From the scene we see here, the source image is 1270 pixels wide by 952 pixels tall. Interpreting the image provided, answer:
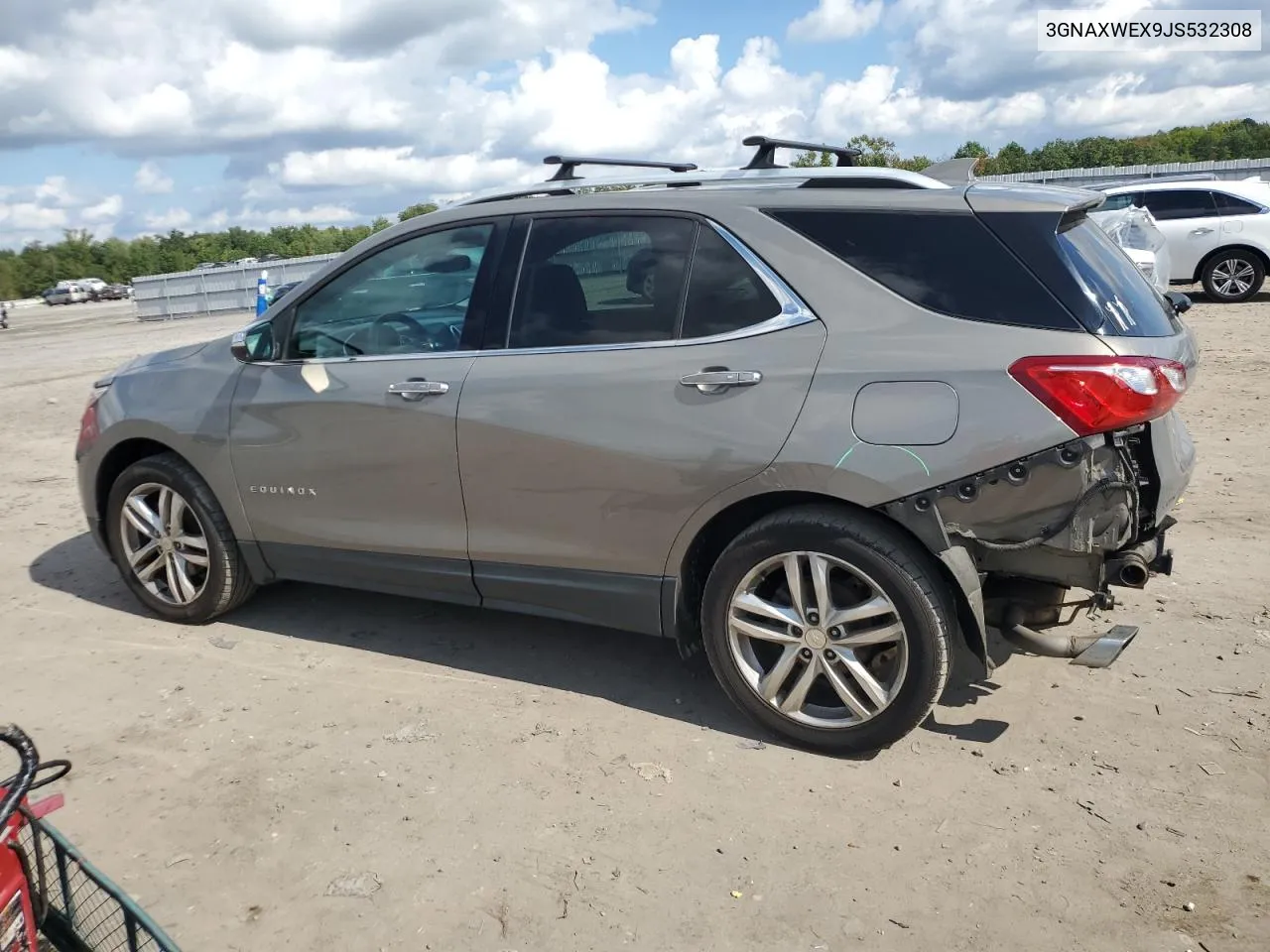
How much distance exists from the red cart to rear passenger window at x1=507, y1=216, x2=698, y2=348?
218 cm

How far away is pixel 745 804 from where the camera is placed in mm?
3398

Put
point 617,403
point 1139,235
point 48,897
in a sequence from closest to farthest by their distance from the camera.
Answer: point 48,897, point 617,403, point 1139,235

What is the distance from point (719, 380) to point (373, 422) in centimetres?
147

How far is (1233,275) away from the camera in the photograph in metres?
15.8

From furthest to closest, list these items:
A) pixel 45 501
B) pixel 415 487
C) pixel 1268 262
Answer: pixel 1268 262 < pixel 45 501 < pixel 415 487

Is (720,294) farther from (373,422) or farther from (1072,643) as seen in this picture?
(1072,643)

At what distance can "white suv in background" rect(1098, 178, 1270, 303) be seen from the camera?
1552 cm

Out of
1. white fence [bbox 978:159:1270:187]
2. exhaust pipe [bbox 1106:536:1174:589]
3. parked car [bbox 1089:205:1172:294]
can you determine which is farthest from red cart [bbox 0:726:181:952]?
white fence [bbox 978:159:1270:187]

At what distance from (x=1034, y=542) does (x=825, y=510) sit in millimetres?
638

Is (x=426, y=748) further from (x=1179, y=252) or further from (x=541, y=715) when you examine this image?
(x=1179, y=252)

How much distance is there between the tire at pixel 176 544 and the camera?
484 cm

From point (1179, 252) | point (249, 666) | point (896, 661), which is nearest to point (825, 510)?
point (896, 661)

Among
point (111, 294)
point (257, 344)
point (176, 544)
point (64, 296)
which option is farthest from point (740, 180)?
point (111, 294)

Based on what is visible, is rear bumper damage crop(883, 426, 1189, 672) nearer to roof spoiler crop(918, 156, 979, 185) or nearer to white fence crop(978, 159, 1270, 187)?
roof spoiler crop(918, 156, 979, 185)
